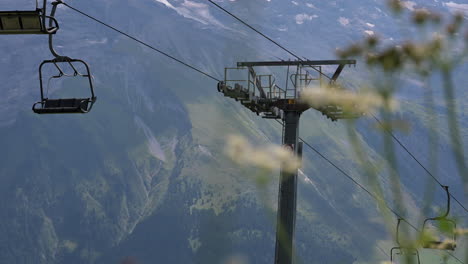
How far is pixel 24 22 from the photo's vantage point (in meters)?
8.77

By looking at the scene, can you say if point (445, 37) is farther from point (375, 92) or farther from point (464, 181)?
point (464, 181)

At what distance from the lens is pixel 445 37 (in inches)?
145

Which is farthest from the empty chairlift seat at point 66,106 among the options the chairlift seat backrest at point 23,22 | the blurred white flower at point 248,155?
the blurred white flower at point 248,155

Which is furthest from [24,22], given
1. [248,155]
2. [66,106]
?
[248,155]

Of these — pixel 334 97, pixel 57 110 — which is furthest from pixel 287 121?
pixel 334 97

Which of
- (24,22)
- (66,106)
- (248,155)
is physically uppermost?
(248,155)

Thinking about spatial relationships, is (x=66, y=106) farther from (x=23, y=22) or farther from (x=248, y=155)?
(x=248, y=155)

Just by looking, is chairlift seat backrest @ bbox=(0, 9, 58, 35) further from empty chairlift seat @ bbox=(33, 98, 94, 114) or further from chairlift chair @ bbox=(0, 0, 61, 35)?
empty chairlift seat @ bbox=(33, 98, 94, 114)

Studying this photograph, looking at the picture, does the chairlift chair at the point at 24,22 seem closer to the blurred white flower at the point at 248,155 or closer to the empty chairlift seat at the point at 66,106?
the empty chairlift seat at the point at 66,106

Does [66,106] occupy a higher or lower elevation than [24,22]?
lower

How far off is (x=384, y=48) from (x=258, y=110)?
23.2 meters

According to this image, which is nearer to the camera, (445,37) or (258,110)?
(445,37)

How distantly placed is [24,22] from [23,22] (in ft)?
0.04

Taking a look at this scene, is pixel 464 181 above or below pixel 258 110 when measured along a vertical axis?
above
